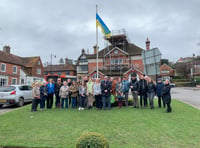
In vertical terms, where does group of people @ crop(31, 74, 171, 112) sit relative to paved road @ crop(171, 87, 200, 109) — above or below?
above

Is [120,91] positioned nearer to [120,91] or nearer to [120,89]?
[120,91]

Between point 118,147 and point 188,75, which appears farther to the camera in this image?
point 188,75

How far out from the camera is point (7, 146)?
3963mm

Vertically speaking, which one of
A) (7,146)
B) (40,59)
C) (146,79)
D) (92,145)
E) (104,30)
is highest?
(40,59)

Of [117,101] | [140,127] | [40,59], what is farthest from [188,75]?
[140,127]

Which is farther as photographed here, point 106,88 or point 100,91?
point 100,91

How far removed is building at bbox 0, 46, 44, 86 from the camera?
108ft

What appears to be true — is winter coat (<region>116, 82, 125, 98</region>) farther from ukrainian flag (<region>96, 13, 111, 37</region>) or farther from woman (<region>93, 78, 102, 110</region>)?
ukrainian flag (<region>96, 13, 111, 37</region>)

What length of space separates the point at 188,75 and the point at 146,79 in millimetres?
57987

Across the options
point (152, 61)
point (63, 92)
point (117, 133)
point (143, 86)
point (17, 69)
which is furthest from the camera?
point (17, 69)

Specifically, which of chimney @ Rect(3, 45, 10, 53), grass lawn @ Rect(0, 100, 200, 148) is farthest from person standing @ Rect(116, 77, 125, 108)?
chimney @ Rect(3, 45, 10, 53)

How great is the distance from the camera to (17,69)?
3709 centimetres

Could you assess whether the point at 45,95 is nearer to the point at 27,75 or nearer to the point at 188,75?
the point at 27,75

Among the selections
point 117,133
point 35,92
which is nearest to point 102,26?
point 35,92
